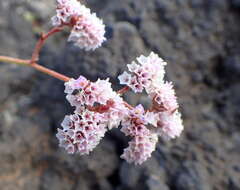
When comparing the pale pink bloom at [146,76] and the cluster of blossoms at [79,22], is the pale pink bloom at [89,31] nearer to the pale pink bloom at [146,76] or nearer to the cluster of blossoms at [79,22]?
the cluster of blossoms at [79,22]

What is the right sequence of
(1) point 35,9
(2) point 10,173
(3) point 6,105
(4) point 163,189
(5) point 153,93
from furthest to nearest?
(1) point 35,9 < (3) point 6,105 < (2) point 10,173 < (4) point 163,189 < (5) point 153,93

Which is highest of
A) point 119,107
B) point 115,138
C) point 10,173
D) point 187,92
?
point 187,92

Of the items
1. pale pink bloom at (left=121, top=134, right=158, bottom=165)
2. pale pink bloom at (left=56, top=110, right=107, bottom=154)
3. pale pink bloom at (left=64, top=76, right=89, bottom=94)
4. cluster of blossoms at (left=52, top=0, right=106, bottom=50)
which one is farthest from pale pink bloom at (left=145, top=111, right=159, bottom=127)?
cluster of blossoms at (left=52, top=0, right=106, bottom=50)

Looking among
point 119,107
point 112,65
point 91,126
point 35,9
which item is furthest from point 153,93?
point 35,9

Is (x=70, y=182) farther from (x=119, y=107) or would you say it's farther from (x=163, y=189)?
(x=119, y=107)

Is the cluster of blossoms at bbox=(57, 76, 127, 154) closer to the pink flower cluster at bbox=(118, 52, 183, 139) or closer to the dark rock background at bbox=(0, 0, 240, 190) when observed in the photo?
A: the pink flower cluster at bbox=(118, 52, 183, 139)

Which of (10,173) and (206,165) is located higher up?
(206,165)
